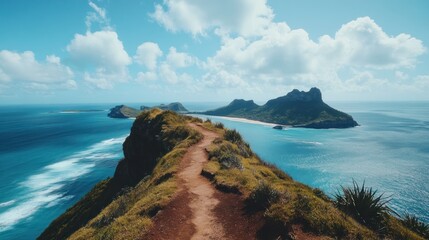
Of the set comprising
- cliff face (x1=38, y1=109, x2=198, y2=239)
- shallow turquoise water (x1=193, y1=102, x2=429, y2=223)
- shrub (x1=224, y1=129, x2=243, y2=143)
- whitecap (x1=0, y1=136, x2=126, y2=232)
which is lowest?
whitecap (x1=0, y1=136, x2=126, y2=232)

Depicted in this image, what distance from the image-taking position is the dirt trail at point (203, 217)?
13.3 metres

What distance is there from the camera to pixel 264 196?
15312 millimetres

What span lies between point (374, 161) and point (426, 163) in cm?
1709

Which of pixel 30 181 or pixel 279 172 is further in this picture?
pixel 30 181

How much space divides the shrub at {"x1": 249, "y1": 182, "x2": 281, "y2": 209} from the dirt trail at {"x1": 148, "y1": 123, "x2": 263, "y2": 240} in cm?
88

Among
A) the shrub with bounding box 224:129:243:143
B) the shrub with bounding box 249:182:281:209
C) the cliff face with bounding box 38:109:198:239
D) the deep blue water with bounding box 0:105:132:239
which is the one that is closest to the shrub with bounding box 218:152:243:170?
the shrub with bounding box 249:182:281:209

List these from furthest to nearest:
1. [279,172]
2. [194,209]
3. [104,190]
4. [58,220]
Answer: [104,190] < [58,220] < [279,172] < [194,209]

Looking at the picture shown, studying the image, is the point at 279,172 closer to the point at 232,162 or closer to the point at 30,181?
the point at 232,162

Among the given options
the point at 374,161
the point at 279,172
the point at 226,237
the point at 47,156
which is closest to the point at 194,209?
the point at 226,237

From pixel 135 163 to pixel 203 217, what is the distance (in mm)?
40287

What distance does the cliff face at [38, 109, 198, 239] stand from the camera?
41.9m

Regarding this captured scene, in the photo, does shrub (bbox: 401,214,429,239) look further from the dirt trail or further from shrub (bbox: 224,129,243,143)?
shrub (bbox: 224,129,243,143)

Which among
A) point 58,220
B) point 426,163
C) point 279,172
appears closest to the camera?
point 279,172

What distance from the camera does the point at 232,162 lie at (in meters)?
24.8
